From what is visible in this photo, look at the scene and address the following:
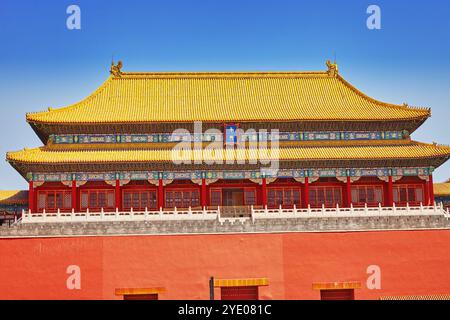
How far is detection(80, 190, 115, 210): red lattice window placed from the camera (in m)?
30.7

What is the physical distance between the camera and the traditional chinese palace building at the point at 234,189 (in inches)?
960

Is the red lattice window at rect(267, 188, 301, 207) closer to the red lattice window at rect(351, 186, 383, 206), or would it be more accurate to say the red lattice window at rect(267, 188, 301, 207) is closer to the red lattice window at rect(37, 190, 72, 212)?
the red lattice window at rect(351, 186, 383, 206)

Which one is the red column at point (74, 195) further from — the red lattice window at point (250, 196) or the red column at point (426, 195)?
the red column at point (426, 195)

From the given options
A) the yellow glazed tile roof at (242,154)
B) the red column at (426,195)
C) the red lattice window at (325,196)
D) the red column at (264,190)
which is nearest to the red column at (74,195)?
the yellow glazed tile roof at (242,154)

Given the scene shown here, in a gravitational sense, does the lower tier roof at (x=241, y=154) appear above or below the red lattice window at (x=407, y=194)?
above

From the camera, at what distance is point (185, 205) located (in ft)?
101

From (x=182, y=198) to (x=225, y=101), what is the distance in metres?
6.49

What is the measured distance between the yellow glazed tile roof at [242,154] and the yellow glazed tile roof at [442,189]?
4.52m

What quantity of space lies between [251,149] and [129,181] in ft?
21.3

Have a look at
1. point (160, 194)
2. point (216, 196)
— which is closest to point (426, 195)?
point (216, 196)

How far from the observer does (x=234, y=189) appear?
31.5 metres

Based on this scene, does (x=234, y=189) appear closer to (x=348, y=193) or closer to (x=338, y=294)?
(x=348, y=193)

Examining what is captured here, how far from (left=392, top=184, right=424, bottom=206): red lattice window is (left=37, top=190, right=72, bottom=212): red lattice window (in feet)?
55.5

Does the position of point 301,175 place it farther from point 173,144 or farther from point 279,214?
point 173,144
